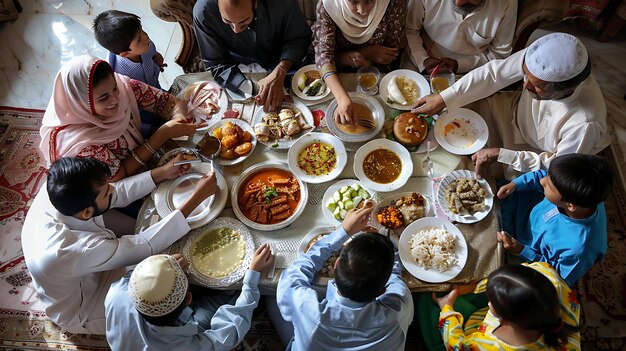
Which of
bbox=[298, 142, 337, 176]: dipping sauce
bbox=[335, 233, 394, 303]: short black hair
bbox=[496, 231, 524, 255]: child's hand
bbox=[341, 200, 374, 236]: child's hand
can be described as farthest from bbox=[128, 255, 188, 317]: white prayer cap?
bbox=[496, 231, 524, 255]: child's hand

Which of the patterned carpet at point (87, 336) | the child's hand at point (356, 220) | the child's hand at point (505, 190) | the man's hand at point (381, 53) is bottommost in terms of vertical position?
the patterned carpet at point (87, 336)

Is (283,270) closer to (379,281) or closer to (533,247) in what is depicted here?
(379,281)

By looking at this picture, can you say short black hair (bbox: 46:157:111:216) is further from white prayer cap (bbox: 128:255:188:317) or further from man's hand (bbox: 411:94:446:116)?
man's hand (bbox: 411:94:446:116)

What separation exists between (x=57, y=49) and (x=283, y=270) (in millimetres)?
3691

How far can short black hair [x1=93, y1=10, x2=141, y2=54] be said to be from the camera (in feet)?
9.28

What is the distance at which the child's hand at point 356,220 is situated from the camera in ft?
6.96

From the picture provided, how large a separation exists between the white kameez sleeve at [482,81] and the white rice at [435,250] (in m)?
0.83

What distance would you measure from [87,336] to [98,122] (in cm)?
141

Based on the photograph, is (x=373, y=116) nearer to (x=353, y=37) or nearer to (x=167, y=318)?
(x=353, y=37)

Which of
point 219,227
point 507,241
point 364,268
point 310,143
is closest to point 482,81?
point 507,241

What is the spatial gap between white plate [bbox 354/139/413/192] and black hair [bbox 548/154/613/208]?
71 centimetres

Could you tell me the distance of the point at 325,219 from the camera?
90.4 inches

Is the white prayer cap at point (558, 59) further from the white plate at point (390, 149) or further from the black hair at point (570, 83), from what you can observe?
the white plate at point (390, 149)

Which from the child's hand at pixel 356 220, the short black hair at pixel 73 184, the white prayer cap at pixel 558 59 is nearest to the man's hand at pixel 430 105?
the white prayer cap at pixel 558 59
